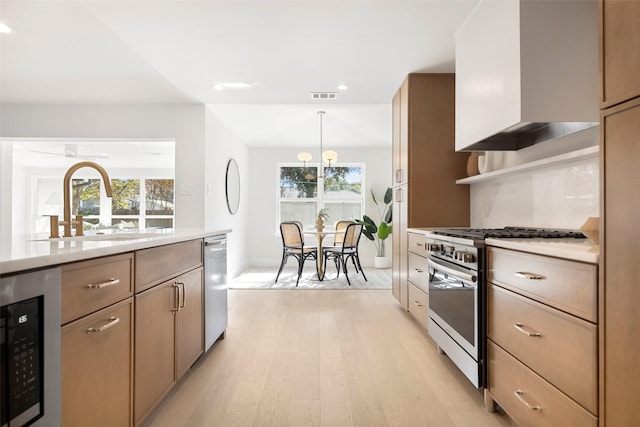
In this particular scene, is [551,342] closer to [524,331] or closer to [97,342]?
[524,331]

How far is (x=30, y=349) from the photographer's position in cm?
89

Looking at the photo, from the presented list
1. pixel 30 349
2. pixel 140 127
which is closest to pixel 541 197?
pixel 30 349

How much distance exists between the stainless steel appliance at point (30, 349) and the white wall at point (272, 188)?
19.2ft

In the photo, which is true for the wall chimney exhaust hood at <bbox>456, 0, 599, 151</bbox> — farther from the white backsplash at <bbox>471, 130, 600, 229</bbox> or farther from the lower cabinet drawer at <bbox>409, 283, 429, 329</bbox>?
the lower cabinet drawer at <bbox>409, 283, 429, 329</bbox>

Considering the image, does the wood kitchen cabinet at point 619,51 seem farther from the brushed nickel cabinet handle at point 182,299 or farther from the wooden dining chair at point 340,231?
the wooden dining chair at point 340,231

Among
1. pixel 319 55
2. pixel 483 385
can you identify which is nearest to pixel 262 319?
pixel 483 385

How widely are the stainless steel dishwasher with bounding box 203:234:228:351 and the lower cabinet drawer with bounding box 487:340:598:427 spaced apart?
173 centimetres

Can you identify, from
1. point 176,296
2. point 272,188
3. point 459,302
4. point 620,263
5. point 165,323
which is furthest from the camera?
point 272,188

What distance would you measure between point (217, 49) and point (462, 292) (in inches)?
101

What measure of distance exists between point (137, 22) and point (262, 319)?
8.50 feet

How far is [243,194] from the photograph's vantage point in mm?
6465

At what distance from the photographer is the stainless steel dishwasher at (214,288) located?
2.40m

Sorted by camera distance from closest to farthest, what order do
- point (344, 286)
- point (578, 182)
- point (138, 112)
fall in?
1. point (578, 182)
2. point (138, 112)
3. point (344, 286)

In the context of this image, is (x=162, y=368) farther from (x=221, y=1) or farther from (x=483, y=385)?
(x=221, y=1)
